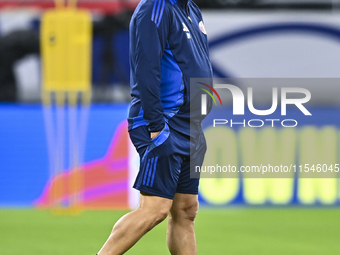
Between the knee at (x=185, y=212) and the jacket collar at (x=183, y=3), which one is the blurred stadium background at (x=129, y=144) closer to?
the knee at (x=185, y=212)

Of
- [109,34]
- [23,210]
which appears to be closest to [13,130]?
[23,210]

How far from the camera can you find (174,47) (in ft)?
9.47

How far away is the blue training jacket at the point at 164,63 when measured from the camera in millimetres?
2779

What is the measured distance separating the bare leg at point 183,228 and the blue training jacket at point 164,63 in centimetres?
41

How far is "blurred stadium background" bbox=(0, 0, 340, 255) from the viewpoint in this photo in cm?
516

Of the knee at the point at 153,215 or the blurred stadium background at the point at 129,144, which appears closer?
the knee at the point at 153,215

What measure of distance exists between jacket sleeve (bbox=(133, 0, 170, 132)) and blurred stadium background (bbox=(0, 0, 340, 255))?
194 cm

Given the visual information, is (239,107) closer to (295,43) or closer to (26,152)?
(295,43)

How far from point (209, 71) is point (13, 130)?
402cm

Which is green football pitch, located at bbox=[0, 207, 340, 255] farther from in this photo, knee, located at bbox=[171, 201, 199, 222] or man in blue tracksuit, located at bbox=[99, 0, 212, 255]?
→ man in blue tracksuit, located at bbox=[99, 0, 212, 255]
